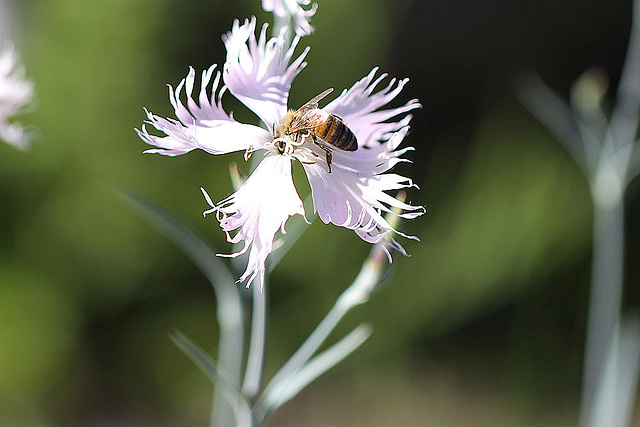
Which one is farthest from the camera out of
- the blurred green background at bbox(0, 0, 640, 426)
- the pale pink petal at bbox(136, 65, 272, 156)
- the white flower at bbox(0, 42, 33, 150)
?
the blurred green background at bbox(0, 0, 640, 426)

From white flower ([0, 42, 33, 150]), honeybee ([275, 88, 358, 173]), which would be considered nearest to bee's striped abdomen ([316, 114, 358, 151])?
honeybee ([275, 88, 358, 173])

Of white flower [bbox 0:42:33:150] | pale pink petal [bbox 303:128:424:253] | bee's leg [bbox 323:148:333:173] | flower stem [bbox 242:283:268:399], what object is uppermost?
white flower [bbox 0:42:33:150]

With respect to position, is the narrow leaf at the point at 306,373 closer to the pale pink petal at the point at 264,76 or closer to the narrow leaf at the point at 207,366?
the narrow leaf at the point at 207,366

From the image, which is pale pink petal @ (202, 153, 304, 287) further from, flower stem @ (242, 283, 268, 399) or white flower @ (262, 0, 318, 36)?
white flower @ (262, 0, 318, 36)

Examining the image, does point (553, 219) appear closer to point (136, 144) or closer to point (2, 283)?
point (136, 144)

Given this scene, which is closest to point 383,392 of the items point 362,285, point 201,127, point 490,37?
point 490,37
